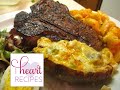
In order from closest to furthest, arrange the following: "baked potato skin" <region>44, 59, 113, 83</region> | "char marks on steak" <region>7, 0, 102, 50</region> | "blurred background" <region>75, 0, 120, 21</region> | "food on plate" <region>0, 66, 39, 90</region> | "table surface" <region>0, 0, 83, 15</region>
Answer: "food on plate" <region>0, 66, 39, 90</region>
"baked potato skin" <region>44, 59, 113, 83</region>
"char marks on steak" <region>7, 0, 102, 50</region>
"table surface" <region>0, 0, 83, 15</region>
"blurred background" <region>75, 0, 120, 21</region>

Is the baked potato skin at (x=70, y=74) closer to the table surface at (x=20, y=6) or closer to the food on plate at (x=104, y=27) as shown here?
the food on plate at (x=104, y=27)

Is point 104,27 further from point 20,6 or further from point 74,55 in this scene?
point 20,6

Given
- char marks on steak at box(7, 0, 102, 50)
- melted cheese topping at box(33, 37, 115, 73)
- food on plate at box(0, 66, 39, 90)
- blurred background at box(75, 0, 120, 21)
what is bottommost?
food on plate at box(0, 66, 39, 90)

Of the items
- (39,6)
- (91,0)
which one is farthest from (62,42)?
(91,0)

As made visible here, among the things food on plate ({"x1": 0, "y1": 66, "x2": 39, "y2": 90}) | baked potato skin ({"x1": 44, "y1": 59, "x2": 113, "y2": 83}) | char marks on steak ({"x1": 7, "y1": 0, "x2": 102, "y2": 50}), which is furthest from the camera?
char marks on steak ({"x1": 7, "y1": 0, "x2": 102, "y2": 50})

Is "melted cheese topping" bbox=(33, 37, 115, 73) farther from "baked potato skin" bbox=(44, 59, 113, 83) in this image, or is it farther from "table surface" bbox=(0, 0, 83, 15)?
"table surface" bbox=(0, 0, 83, 15)

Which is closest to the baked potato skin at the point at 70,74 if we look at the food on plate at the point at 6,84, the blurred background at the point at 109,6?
the food on plate at the point at 6,84

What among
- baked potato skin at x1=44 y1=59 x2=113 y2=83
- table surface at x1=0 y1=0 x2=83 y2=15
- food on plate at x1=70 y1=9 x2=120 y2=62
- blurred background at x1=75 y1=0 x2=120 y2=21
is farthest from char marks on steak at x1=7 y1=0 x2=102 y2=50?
blurred background at x1=75 y1=0 x2=120 y2=21

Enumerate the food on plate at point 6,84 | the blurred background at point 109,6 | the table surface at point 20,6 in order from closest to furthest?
the food on plate at point 6,84 < the table surface at point 20,6 < the blurred background at point 109,6
